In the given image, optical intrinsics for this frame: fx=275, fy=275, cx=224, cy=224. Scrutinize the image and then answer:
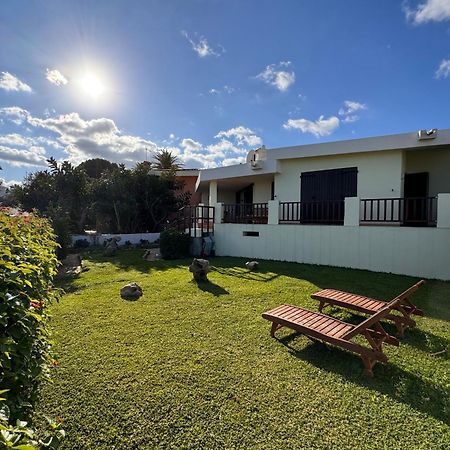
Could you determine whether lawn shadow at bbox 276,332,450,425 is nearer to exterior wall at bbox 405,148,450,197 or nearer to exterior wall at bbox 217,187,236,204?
exterior wall at bbox 405,148,450,197

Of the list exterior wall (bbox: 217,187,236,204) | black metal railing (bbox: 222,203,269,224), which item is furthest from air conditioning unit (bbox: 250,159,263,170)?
exterior wall (bbox: 217,187,236,204)

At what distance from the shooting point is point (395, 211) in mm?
10070

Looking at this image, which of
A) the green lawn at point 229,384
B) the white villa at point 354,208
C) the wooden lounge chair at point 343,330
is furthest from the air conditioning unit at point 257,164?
the wooden lounge chair at point 343,330

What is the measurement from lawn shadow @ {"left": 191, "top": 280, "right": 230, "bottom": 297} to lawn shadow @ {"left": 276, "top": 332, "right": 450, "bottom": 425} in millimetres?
2736

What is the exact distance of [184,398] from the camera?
115 inches

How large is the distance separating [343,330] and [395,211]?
26.4ft

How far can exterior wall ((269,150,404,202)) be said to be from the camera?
10.1 m

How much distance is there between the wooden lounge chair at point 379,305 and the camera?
4.46 meters

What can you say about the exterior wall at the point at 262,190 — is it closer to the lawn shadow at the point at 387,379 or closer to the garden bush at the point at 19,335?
the lawn shadow at the point at 387,379

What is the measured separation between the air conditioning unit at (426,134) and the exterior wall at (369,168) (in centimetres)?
78

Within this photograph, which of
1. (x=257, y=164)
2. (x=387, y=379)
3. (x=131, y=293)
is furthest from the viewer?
(x=257, y=164)

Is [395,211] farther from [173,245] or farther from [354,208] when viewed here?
[173,245]

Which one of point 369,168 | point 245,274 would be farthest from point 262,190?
point 245,274

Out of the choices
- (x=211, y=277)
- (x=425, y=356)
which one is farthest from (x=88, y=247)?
(x=425, y=356)
